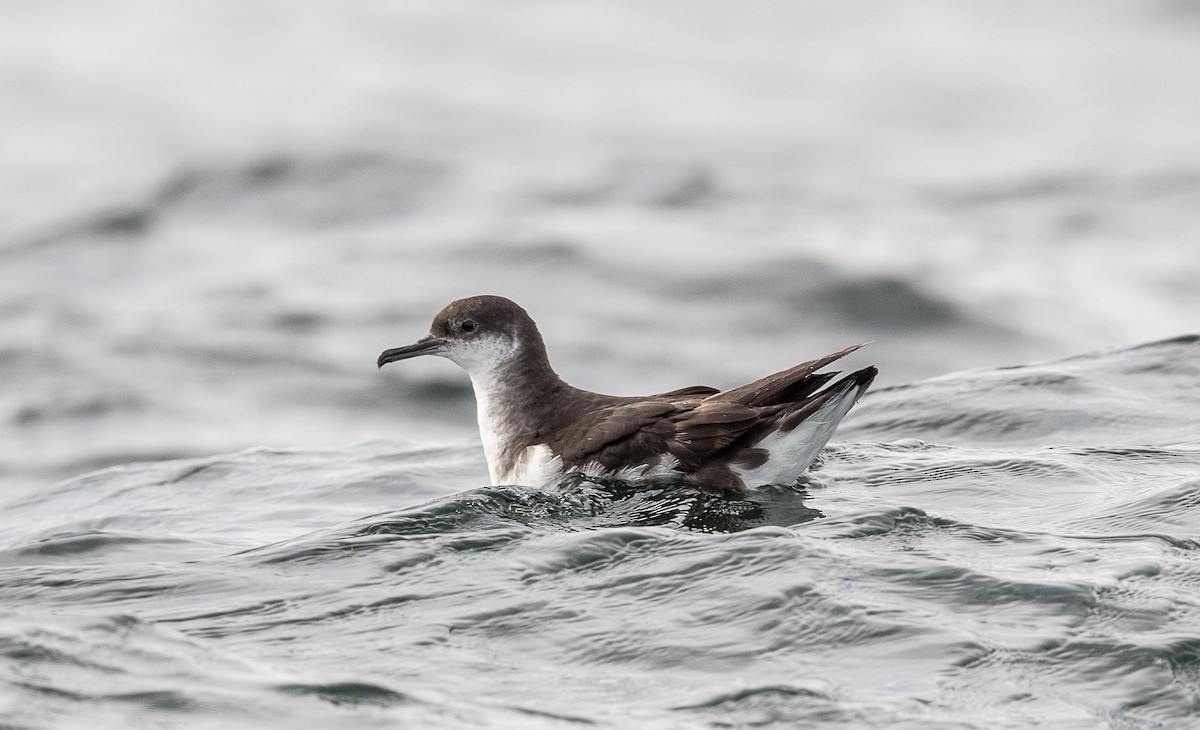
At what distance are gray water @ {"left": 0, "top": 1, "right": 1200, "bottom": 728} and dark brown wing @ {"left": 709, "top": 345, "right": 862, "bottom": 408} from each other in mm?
457

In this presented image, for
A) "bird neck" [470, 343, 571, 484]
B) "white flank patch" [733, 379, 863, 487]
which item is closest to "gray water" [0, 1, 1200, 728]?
"white flank patch" [733, 379, 863, 487]

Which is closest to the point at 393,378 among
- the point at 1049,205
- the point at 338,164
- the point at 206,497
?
the point at 206,497

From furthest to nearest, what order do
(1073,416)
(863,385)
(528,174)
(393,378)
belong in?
(528,174)
(393,378)
(1073,416)
(863,385)

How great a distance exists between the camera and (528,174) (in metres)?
21.2

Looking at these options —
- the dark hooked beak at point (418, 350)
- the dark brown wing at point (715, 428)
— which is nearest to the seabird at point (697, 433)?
the dark brown wing at point (715, 428)

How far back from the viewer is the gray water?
18.8ft

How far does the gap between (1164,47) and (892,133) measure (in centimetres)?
511

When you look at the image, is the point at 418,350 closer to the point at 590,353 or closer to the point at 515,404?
the point at 515,404

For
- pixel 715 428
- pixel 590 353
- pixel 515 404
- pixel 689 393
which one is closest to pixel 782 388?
pixel 715 428

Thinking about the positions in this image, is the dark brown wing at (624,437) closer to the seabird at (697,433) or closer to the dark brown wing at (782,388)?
the seabird at (697,433)

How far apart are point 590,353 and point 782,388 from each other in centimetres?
811

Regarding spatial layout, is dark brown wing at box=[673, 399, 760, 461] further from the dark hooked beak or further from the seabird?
the dark hooked beak

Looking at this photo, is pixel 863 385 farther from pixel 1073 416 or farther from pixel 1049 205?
pixel 1049 205

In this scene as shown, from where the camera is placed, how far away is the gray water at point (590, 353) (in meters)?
5.73
